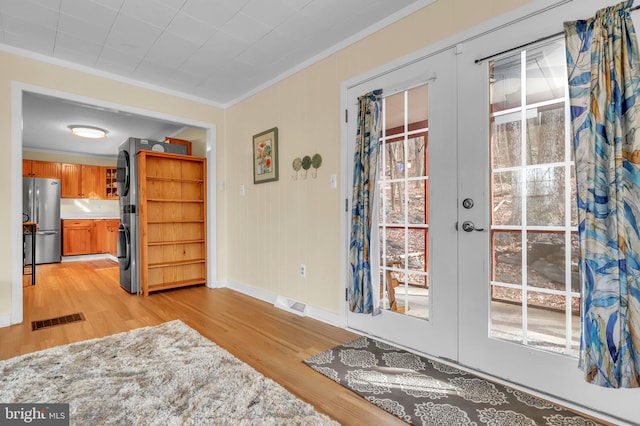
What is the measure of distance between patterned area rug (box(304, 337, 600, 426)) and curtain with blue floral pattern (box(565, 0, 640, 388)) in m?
0.34

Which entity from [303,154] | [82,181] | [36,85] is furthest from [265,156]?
A: [82,181]

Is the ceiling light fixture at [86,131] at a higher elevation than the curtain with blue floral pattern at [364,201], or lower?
higher

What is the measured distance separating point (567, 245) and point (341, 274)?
1581 mm

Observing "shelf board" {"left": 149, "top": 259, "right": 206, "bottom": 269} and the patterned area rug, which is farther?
"shelf board" {"left": 149, "top": 259, "right": 206, "bottom": 269}

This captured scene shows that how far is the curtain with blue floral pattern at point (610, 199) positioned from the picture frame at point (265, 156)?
2585mm

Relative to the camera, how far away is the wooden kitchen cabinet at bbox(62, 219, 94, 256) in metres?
6.79

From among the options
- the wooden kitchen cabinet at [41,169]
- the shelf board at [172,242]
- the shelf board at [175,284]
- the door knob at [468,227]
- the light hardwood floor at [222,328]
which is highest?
the wooden kitchen cabinet at [41,169]

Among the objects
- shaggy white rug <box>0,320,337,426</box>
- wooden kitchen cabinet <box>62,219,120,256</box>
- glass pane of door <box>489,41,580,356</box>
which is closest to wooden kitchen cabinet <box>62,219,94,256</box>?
wooden kitchen cabinet <box>62,219,120,256</box>

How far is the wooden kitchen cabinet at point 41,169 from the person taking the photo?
6449mm

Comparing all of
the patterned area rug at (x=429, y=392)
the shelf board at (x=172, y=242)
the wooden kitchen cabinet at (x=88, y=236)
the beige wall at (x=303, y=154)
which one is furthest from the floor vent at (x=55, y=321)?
the wooden kitchen cabinet at (x=88, y=236)

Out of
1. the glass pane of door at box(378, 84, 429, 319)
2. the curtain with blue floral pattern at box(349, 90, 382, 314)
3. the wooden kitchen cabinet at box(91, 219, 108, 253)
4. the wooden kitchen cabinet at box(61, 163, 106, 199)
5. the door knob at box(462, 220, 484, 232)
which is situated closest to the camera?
the door knob at box(462, 220, 484, 232)

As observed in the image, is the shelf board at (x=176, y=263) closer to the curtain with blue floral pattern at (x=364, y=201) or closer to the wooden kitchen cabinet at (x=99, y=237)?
the curtain with blue floral pattern at (x=364, y=201)

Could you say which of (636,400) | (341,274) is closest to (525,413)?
(636,400)

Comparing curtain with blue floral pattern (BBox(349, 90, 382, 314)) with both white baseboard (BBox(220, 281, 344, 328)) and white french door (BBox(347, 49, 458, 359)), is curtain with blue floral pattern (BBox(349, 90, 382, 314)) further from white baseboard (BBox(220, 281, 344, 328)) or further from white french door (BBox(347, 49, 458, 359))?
white baseboard (BBox(220, 281, 344, 328))
